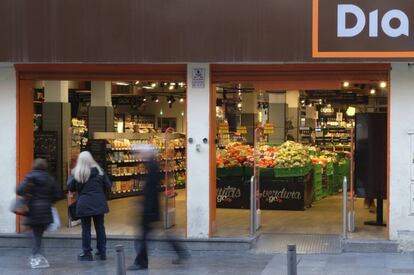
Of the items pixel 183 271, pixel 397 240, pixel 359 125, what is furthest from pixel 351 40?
pixel 183 271

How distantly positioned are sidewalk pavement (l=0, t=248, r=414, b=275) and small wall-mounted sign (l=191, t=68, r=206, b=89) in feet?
9.40

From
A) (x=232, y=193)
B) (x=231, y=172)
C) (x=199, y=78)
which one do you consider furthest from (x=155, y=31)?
(x=232, y=193)

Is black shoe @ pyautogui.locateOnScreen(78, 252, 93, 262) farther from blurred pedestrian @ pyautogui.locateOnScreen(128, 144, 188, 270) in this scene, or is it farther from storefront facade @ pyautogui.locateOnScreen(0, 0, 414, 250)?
storefront facade @ pyautogui.locateOnScreen(0, 0, 414, 250)

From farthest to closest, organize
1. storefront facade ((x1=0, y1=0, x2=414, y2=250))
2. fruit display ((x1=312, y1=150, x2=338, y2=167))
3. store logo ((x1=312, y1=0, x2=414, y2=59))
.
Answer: fruit display ((x1=312, y1=150, x2=338, y2=167)) → storefront facade ((x1=0, y1=0, x2=414, y2=250)) → store logo ((x1=312, y1=0, x2=414, y2=59))

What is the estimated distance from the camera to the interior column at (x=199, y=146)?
441 inches

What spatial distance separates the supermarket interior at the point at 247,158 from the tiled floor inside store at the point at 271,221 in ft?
0.07

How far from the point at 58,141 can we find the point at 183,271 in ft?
30.7

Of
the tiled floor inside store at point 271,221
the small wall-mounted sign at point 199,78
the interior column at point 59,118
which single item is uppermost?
the small wall-mounted sign at point 199,78

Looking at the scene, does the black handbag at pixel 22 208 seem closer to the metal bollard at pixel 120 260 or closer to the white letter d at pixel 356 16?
the metal bollard at pixel 120 260

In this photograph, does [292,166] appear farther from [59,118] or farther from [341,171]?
[59,118]

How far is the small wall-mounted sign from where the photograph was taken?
36.7ft

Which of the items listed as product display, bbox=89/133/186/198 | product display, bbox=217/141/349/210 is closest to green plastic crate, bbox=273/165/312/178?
product display, bbox=217/141/349/210

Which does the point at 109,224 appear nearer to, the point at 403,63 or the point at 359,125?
the point at 359,125

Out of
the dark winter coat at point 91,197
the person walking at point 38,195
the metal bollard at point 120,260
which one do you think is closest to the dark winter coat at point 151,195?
the dark winter coat at point 91,197
